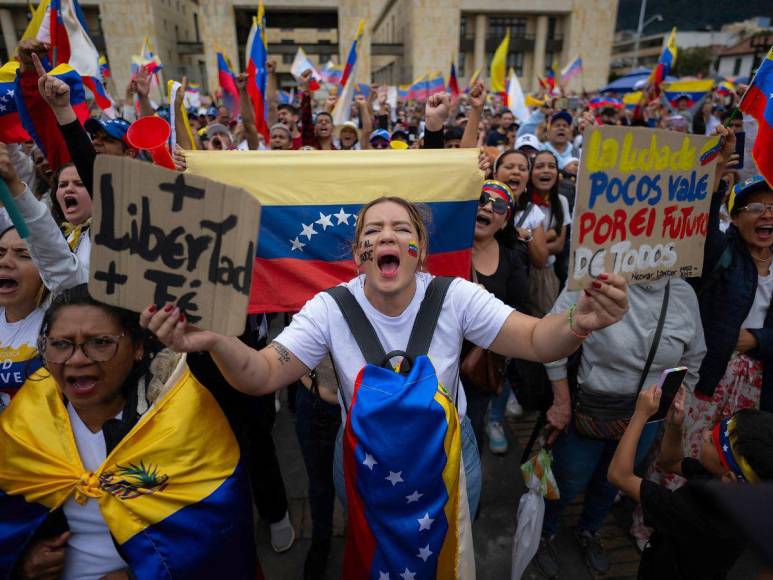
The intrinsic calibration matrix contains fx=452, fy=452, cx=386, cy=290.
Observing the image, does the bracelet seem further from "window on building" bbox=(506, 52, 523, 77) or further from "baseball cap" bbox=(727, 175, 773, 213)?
"window on building" bbox=(506, 52, 523, 77)

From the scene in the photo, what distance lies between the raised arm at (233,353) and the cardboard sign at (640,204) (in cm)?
104

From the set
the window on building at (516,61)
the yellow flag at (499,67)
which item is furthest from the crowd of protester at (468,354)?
the window on building at (516,61)

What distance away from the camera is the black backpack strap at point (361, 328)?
5.38ft

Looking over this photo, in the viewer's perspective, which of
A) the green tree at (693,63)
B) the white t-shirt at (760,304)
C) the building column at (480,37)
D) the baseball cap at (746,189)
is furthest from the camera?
the green tree at (693,63)

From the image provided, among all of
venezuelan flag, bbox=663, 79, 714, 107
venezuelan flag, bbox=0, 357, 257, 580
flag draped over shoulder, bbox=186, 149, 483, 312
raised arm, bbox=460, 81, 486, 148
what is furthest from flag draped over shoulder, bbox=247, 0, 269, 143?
venezuelan flag, bbox=663, 79, 714, 107

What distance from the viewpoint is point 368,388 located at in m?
1.49

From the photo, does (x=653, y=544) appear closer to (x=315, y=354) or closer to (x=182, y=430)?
(x=315, y=354)

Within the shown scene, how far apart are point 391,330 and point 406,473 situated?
0.50 metres

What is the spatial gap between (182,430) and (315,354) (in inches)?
21.3

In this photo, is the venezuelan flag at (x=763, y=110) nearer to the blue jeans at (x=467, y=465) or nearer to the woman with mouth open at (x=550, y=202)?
the woman with mouth open at (x=550, y=202)

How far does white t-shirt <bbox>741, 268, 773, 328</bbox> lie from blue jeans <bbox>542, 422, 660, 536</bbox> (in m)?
0.82

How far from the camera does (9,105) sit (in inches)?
106

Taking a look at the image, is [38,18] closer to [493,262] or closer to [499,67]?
[493,262]

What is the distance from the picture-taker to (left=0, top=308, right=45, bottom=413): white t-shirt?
82.4 inches
